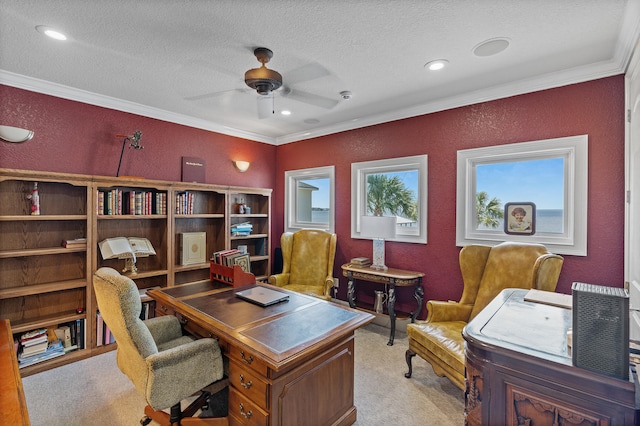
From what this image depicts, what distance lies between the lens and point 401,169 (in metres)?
3.79

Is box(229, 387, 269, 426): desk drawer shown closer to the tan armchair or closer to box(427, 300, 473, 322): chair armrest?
the tan armchair

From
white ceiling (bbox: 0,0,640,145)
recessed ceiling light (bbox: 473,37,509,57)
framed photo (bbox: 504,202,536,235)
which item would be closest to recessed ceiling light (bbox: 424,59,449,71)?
white ceiling (bbox: 0,0,640,145)

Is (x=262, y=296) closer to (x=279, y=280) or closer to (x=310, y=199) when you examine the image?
(x=279, y=280)

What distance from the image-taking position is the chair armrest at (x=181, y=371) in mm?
1626

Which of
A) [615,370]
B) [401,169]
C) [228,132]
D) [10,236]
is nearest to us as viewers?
[615,370]

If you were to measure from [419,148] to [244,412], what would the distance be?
3093 millimetres

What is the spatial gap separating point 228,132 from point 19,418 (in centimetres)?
386

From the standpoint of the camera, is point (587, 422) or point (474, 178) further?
point (474, 178)

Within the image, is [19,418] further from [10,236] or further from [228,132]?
[228,132]

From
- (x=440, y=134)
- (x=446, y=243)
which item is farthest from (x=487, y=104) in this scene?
(x=446, y=243)

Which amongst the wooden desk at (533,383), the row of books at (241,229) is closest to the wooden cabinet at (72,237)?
the row of books at (241,229)

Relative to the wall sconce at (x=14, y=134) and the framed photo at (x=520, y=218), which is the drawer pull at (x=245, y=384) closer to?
the framed photo at (x=520, y=218)

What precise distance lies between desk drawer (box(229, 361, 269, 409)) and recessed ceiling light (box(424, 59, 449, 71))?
259 cm

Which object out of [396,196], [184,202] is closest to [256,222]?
[184,202]
